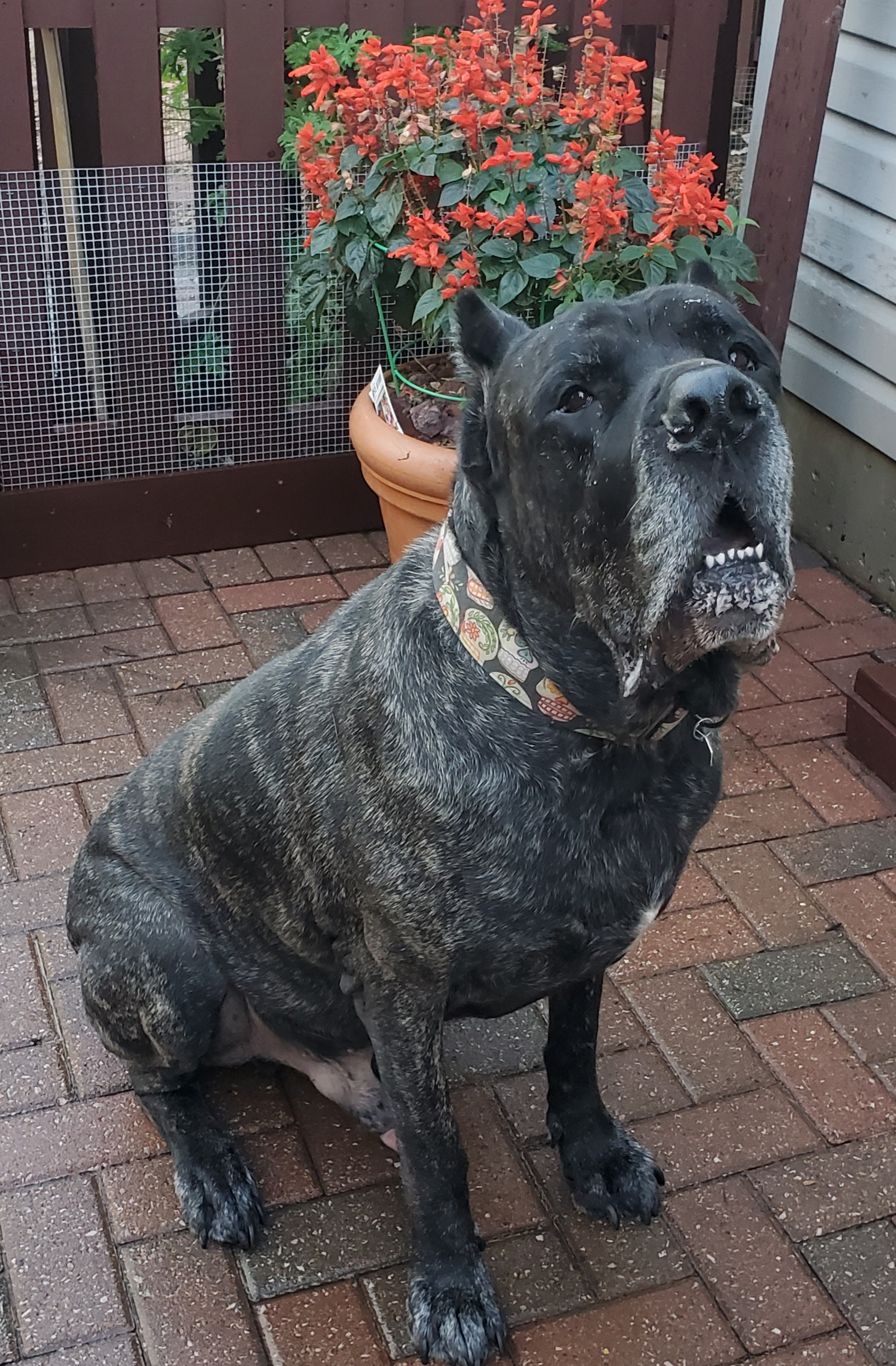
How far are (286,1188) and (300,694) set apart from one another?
0.99m

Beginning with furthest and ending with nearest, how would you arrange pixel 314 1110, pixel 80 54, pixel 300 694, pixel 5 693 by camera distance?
pixel 80 54 < pixel 5 693 < pixel 314 1110 < pixel 300 694

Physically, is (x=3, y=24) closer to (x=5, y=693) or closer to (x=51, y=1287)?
(x=5, y=693)

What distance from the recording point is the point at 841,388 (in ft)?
16.0

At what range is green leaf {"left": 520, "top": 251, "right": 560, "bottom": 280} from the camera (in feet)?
12.2

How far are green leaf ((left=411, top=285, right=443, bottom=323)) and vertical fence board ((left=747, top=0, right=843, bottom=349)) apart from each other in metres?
1.36

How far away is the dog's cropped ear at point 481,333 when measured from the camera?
199 cm

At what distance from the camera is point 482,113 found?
12.5ft

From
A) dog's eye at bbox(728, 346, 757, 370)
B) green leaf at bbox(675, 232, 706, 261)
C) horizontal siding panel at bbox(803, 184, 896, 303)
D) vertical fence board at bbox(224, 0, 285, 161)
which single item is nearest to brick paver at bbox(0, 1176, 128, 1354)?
dog's eye at bbox(728, 346, 757, 370)

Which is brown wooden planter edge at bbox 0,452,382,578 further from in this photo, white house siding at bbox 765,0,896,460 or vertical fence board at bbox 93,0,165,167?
white house siding at bbox 765,0,896,460

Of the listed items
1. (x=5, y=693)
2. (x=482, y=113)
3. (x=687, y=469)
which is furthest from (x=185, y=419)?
(x=687, y=469)

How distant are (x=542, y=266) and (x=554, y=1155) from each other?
2.29 meters

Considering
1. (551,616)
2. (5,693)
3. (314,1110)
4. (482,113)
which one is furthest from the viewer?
(5,693)

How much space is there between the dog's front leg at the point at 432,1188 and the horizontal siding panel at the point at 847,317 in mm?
3240

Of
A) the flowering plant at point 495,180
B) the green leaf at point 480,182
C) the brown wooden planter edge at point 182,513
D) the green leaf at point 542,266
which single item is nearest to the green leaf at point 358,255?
the flowering plant at point 495,180
